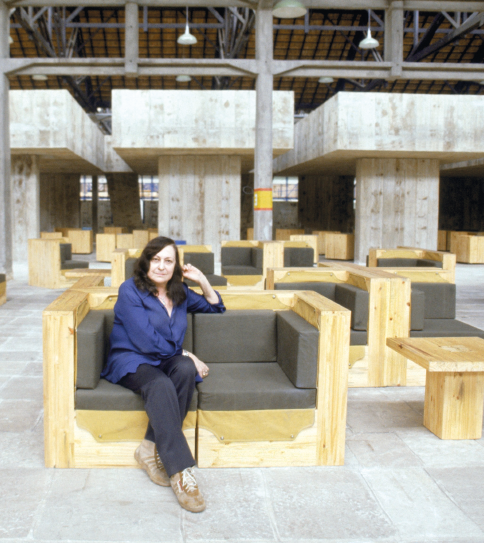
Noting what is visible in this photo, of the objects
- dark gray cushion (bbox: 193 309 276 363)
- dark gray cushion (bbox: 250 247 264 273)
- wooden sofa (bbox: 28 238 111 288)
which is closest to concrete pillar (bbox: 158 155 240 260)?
wooden sofa (bbox: 28 238 111 288)

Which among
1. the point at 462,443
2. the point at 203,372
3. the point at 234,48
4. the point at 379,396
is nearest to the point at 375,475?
the point at 462,443

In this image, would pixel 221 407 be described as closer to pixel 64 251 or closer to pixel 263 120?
pixel 64 251

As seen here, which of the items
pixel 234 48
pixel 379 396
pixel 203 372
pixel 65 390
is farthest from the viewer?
pixel 234 48

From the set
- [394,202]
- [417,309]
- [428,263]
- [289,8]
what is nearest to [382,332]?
[417,309]

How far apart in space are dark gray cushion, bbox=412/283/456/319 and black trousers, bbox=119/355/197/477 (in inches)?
106

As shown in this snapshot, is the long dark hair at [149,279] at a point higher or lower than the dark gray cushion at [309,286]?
higher

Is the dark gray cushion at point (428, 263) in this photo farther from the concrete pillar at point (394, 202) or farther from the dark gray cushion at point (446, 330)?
the concrete pillar at point (394, 202)

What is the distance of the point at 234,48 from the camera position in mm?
15539

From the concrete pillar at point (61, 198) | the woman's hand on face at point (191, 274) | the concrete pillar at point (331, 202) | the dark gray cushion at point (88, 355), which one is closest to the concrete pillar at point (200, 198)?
the concrete pillar at point (61, 198)

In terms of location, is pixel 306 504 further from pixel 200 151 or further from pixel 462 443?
pixel 200 151

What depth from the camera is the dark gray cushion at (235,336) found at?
3.03 m

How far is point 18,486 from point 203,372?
0.95 m

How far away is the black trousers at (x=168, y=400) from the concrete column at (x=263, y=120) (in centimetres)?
798

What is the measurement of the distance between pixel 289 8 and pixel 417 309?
7.10m
